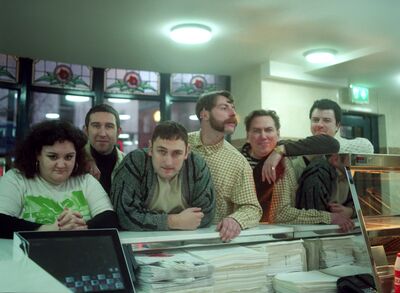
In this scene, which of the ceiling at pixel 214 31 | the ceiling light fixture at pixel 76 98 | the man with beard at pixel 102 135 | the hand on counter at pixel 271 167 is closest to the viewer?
the hand on counter at pixel 271 167

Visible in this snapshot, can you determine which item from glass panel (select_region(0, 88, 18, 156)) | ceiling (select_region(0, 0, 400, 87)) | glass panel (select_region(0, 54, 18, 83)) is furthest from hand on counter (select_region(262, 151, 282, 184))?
glass panel (select_region(0, 54, 18, 83))

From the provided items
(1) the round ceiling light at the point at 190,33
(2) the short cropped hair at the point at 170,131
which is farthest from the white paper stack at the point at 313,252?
(1) the round ceiling light at the point at 190,33

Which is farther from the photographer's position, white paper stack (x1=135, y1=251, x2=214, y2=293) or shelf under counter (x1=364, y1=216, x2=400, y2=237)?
shelf under counter (x1=364, y1=216, x2=400, y2=237)

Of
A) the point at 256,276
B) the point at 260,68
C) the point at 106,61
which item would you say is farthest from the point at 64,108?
the point at 256,276

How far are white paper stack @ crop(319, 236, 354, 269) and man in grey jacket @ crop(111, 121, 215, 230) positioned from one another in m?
0.46

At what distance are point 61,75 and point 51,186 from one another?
155 inches

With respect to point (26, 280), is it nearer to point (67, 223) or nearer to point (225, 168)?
point (67, 223)

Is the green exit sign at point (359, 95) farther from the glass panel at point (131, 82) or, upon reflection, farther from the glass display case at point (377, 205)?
the glass display case at point (377, 205)

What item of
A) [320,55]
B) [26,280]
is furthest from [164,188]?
[320,55]

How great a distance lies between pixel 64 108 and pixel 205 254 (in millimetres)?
4093

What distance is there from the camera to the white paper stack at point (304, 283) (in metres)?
1.29

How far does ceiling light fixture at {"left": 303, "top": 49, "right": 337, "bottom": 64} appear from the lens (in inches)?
179

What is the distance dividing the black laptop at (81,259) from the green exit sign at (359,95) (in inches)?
195

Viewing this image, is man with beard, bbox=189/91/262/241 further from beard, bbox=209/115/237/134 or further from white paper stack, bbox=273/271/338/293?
white paper stack, bbox=273/271/338/293
